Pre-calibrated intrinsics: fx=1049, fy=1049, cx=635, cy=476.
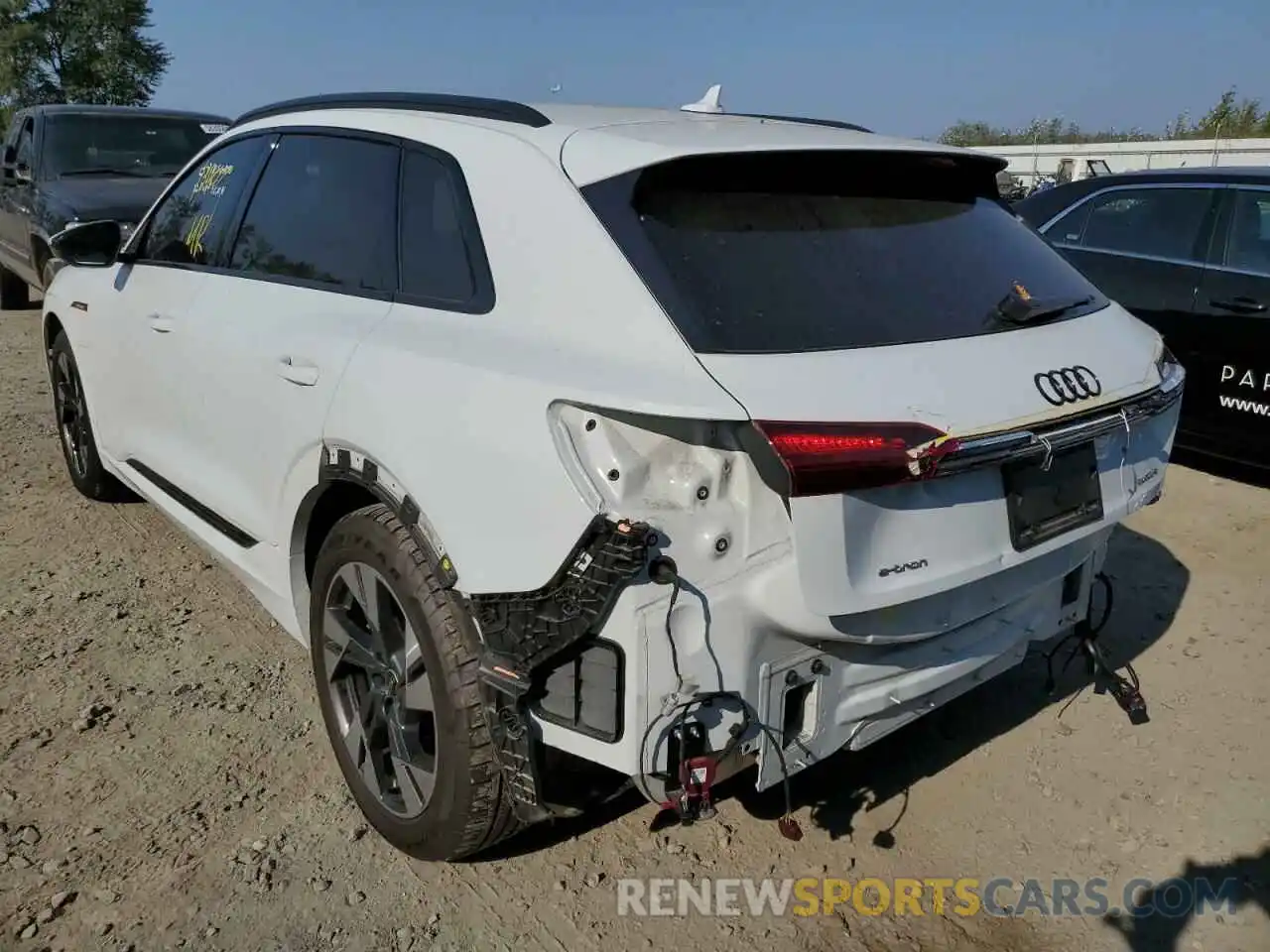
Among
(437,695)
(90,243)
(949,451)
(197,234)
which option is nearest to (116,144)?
(90,243)

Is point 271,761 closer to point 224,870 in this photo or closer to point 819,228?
point 224,870

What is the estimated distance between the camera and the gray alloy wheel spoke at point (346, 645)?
2.66m

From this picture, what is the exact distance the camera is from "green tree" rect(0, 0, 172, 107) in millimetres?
35312

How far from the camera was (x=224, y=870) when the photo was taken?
8.54 feet

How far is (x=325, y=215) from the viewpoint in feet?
9.81

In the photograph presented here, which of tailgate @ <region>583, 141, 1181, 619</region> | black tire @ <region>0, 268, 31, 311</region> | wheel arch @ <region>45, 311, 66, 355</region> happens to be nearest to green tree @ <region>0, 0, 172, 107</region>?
black tire @ <region>0, 268, 31, 311</region>

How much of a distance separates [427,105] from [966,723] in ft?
8.04

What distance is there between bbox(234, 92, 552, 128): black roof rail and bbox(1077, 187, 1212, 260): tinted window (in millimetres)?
4525

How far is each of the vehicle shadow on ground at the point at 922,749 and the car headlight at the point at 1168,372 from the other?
A: 3.95ft

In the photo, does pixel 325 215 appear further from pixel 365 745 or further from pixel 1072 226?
pixel 1072 226

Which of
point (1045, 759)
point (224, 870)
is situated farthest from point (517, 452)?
point (1045, 759)

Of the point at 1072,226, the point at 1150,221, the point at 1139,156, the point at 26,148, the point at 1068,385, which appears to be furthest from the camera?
the point at 1139,156

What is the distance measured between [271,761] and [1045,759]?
229 centimetres

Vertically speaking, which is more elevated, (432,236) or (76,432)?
(432,236)
